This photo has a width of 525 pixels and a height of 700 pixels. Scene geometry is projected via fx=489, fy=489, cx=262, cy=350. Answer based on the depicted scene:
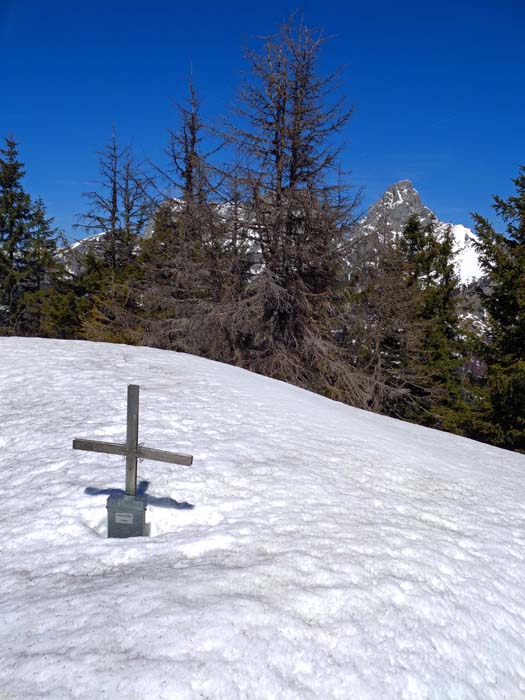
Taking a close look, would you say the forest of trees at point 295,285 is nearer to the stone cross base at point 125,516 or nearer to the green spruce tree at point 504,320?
the green spruce tree at point 504,320

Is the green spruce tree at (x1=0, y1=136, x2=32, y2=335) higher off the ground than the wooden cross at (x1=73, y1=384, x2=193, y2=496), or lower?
higher

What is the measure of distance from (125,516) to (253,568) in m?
1.10

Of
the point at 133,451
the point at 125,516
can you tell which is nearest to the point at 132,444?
the point at 133,451

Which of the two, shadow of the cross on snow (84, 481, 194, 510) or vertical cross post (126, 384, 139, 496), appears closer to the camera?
vertical cross post (126, 384, 139, 496)

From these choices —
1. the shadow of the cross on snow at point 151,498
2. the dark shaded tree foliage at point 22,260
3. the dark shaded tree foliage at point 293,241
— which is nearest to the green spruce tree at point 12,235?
the dark shaded tree foliage at point 22,260

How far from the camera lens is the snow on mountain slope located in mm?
2326

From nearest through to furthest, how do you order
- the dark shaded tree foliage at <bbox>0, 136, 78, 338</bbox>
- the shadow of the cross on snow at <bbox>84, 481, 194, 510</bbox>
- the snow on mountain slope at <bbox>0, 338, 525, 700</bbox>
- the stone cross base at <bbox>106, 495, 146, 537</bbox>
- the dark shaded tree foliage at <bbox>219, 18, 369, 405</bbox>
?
the snow on mountain slope at <bbox>0, 338, 525, 700</bbox> → the stone cross base at <bbox>106, 495, 146, 537</bbox> → the shadow of the cross on snow at <bbox>84, 481, 194, 510</bbox> → the dark shaded tree foliage at <bbox>219, 18, 369, 405</bbox> → the dark shaded tree foliage at <bbox>0, 136, 78, 338</bbox>

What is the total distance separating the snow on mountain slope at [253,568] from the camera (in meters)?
2.33

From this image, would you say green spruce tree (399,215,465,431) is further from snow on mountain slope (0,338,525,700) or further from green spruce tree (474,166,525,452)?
snow on mountain slope (0,338,525,700)

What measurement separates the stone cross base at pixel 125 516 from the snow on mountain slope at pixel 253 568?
10cm

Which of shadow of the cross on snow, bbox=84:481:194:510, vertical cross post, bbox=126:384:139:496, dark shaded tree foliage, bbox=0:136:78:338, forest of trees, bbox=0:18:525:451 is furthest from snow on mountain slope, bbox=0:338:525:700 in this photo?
dark shaded tree foliage, bbox=0:136:78:338

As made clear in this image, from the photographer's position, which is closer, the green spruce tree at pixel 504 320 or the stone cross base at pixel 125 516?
the stone cross base at pixel 125 516

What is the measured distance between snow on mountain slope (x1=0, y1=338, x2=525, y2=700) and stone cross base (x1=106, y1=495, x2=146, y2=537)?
10 cm

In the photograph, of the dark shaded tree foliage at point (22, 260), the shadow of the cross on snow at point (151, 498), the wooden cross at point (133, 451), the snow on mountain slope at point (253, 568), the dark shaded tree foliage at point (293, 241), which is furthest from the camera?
the dark shaded tree foliage at point (22, 260)
